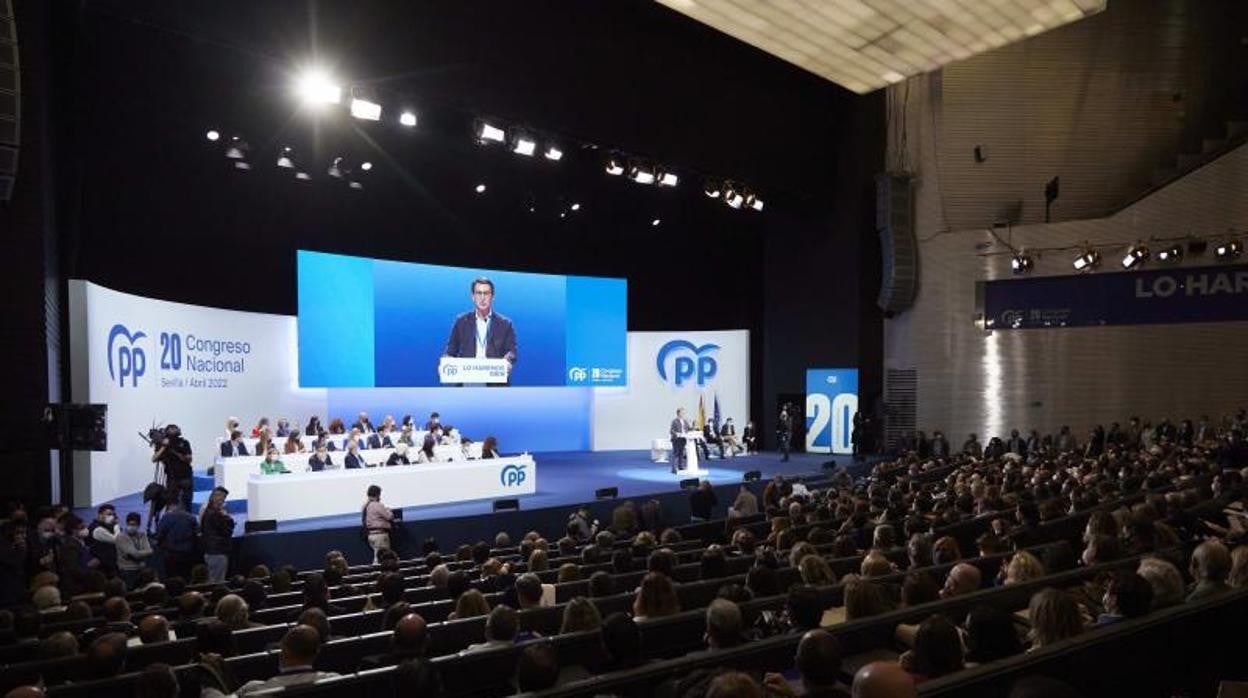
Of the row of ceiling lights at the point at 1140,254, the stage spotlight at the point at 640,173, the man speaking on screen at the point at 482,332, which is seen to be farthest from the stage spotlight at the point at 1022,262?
the man speaking on screen at the point at 482,332

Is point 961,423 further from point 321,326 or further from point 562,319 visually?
point 321,326

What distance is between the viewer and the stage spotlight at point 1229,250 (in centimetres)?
1547

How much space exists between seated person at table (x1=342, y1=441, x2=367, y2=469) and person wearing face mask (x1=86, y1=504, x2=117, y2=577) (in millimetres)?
4331

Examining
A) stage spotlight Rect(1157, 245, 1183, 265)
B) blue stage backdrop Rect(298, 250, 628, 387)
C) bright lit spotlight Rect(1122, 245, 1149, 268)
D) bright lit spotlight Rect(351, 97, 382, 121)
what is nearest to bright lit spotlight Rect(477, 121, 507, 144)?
bright lit spotlight Rect(351, 97, 382, 121)

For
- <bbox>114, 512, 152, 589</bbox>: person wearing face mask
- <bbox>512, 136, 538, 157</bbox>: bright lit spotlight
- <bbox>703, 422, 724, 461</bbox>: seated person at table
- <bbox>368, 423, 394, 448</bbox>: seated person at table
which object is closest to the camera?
<bbox>114, 512, 152, 589</bbox>: person wearing face mask

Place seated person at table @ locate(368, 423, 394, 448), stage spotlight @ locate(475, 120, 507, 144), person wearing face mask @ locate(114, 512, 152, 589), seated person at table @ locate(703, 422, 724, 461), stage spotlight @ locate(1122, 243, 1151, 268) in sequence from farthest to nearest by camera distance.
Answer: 1. seated person at table @ locate(703, 422, 724, 461)
2. stage spotlight @ locate(1122, 243, 1151, 268)
3. seated person at table @ locate(368, 423, 394, 448)
4. stage spotlight @ locate(475, 120, 507, 144)
5. person wearing face mask @ locate(114, 512, 152, 589)

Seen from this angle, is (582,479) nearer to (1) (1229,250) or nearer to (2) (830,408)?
(2) (830,408)

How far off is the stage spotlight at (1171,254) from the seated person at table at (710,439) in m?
9.91

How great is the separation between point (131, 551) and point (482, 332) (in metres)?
10.6

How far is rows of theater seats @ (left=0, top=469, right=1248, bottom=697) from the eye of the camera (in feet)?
9.42

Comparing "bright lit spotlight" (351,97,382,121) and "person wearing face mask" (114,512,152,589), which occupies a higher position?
"bright lit spotlight" (351,97,382,121)

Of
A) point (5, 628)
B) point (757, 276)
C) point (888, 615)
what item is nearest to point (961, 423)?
point (757, 276)

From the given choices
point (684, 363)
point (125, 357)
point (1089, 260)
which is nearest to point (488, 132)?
point (125, 357)

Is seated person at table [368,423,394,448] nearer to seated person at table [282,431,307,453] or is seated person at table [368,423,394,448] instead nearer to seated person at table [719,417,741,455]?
seated person at table [282,431,307,453]
